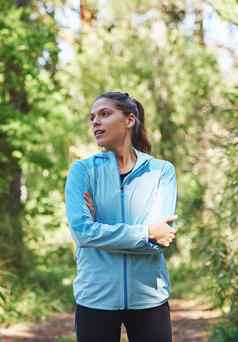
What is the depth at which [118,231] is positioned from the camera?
2.77 meters

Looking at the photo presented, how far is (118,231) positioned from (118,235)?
0.06ft

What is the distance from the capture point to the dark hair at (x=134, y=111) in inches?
121

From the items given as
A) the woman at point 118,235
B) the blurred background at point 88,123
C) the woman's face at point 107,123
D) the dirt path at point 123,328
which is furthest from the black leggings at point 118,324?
the dirt path at point 123,328

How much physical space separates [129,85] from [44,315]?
3905mm

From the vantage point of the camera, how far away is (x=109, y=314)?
2.82 m

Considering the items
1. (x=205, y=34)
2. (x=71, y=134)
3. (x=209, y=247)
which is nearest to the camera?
(x=209, y=247)

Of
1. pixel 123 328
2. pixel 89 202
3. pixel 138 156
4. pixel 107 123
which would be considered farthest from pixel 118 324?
pixel 123 328

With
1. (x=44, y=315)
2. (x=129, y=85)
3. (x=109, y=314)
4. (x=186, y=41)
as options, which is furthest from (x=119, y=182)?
(x=186, y=41)

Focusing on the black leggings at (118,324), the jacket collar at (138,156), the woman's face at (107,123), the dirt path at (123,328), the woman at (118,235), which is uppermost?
the woman's face at (107,123)

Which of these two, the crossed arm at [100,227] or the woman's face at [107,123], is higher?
the woman's face at [107,123]

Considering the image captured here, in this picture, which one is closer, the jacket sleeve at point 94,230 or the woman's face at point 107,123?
the jacket sleeve at point 94,230

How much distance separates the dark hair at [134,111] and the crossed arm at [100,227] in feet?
1.02

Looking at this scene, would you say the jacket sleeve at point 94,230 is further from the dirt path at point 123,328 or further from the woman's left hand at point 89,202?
the dirt path at point 123,328

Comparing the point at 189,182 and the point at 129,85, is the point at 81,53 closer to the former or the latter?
Result: the point at 129,85
